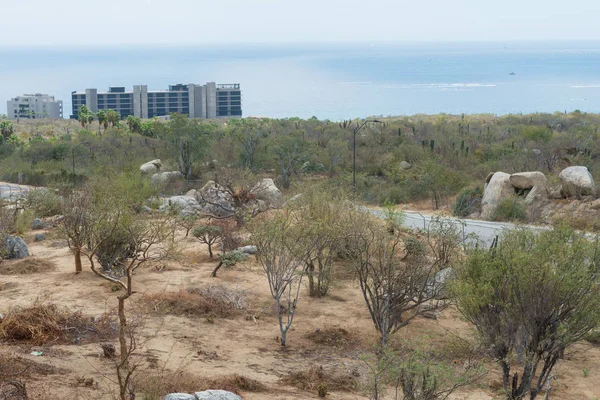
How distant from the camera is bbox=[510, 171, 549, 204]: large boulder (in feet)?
125

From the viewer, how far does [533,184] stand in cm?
3844

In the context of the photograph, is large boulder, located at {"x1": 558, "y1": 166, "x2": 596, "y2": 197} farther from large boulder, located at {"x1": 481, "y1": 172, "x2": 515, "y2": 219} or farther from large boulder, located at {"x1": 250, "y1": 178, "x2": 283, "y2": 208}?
large boulder, located at {"x1": 250, "y1": 178, "x2": 283, "y2": 208}

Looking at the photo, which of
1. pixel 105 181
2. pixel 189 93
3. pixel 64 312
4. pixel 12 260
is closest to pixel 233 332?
pixel 64 312

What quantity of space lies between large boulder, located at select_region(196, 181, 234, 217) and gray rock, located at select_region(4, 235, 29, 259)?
28.0 ft

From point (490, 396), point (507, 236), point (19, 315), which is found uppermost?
point (507, 236)

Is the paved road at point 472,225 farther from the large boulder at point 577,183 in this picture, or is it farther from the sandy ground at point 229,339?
the sandy ground at point 229,339

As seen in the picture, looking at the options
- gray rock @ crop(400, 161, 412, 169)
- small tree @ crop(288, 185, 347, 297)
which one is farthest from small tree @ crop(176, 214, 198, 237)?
gray rock @ crop(400, 161, 412, 169)

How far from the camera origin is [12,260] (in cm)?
2562

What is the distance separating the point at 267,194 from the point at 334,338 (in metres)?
17.9

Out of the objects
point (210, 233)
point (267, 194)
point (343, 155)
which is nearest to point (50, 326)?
point (210, 233)

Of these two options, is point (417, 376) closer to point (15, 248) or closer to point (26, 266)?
point (26, 266)

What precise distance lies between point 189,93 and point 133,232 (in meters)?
126

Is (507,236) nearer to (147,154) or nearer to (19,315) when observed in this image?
(19,315)

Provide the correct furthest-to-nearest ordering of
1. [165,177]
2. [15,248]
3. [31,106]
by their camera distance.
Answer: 1. [31,106]
2. [165,177]
3. [15,248]
